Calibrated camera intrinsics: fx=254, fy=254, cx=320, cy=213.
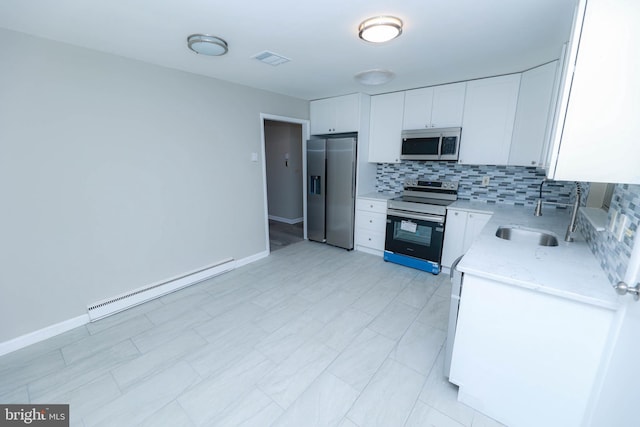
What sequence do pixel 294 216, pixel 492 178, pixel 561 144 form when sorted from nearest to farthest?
pixel 561 144
pixel 492 178
pixel 294 216

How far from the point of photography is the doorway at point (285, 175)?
5.39 metres

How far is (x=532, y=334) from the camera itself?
1296 millimetres

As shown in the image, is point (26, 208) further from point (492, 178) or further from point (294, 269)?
point (492, 178)

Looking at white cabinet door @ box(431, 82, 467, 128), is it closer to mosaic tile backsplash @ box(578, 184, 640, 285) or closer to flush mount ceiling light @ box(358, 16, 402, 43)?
flush mount ceiling light @ box(358, 16, 402, 43)

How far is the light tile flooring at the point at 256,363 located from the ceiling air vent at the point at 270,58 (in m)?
2.37

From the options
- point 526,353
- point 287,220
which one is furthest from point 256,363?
point 287,220

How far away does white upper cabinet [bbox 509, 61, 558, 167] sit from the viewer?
251 centimetres

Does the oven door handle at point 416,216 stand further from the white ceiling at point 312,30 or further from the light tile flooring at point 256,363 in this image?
the white ceiling at point 312,30

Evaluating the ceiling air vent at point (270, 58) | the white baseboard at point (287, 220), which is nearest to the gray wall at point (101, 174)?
the ceiling air vent at point (270, 58)

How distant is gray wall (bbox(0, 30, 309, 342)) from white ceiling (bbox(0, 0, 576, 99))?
214 millimetres

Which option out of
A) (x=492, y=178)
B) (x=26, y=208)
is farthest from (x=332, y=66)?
(x=26, y=208)

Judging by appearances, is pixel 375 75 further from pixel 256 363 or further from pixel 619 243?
pixel 256 363

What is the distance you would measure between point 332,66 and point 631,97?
216cm

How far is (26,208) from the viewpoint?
1.96 m
